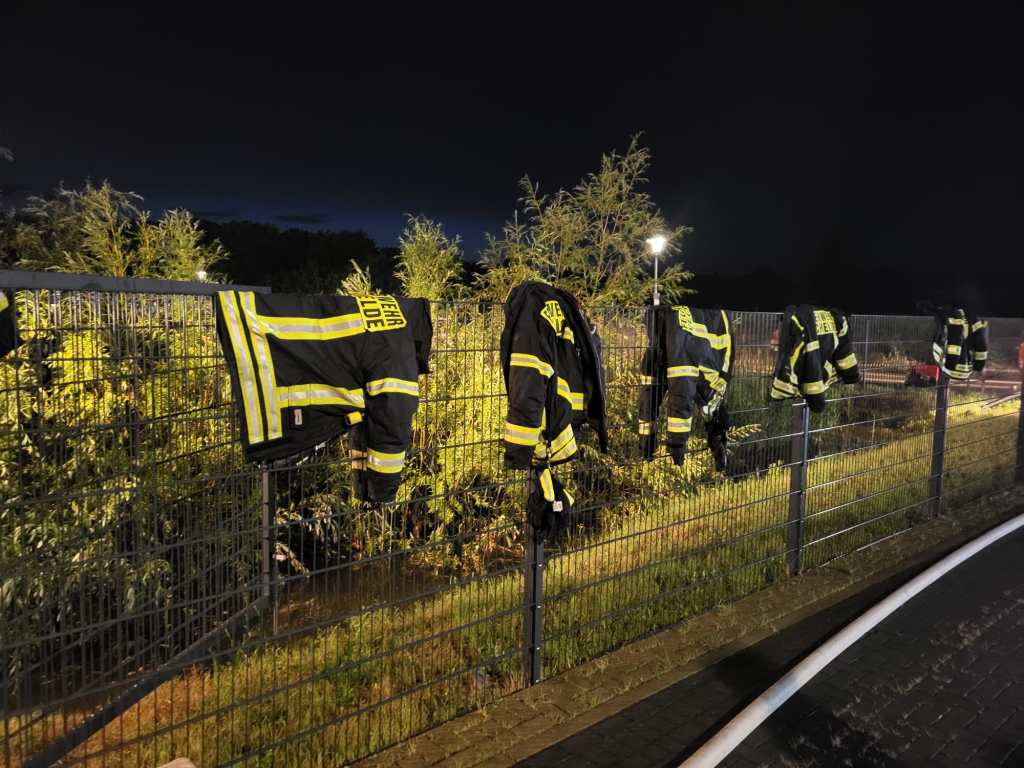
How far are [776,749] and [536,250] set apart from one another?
7.49 m

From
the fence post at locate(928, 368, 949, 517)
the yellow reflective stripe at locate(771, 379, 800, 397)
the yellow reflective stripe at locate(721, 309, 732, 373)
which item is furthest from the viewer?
the fence post at locate(928, 368, 949, 517)

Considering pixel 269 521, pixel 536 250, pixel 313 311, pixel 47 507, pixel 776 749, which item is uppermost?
pixel 536 250

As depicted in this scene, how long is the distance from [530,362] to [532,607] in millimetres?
1499

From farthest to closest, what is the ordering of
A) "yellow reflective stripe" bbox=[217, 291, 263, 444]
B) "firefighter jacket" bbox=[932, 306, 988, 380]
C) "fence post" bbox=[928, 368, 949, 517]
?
"fence post" bbox=[928, 368, 949, 517] < "firefighter jacket" bbox=[932, 306, 988, 380] < "yellow reflective stripe" bbox=[217, 291, 263, 444]

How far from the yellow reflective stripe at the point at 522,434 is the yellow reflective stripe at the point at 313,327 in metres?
0.96

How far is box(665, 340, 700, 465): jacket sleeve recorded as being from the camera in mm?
4676

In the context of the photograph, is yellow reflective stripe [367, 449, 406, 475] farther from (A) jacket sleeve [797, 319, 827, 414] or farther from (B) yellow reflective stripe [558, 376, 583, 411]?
(A) jacket sleeve [797, 319, 827, 414]

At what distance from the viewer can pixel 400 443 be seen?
3.17m

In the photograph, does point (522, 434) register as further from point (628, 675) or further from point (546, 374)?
point (628, 675)

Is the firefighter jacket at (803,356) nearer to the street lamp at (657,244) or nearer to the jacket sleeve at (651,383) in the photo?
the jacket sleeve at (651,383)

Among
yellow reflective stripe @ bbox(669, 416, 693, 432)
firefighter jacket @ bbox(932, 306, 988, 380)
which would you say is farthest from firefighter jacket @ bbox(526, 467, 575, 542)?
firefighter jacket @ bbox(932, 306, 988, 380)

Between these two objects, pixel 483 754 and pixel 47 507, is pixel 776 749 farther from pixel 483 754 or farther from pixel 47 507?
pixel 47 507

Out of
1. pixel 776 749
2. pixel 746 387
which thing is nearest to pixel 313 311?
pixel 776 749

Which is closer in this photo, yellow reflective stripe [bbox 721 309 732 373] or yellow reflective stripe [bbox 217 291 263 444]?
yellow reflective stripe [bbox 217 291 263 444]
